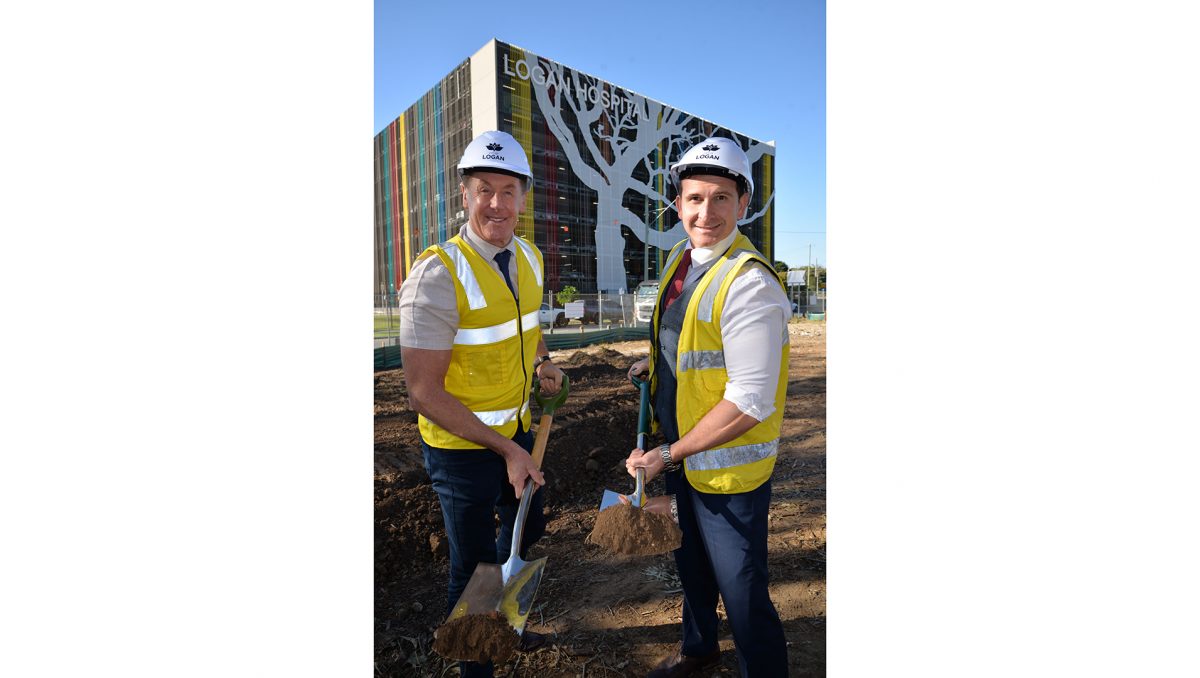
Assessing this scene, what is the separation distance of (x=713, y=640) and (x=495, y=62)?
240 centimetres

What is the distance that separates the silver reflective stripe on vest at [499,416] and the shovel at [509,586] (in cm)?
24

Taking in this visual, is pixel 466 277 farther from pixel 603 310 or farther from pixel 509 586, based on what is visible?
pixel 603 310

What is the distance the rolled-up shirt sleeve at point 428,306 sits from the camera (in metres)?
1.65

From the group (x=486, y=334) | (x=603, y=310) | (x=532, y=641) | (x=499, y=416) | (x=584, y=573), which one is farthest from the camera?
(x=603, y=310)

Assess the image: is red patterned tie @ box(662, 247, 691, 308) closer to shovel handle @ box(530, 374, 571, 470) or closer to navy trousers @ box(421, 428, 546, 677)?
shovel handle @ box(530, 374, 571, 470)

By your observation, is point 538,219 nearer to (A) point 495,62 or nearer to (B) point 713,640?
(A) point 495,62

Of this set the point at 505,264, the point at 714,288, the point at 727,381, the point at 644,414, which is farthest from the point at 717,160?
the point at 644,414

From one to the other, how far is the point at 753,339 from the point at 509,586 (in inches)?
48.1

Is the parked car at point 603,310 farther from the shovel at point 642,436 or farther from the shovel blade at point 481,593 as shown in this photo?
the shovel blade at point 481,593

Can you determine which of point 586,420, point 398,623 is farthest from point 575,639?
point 586,420

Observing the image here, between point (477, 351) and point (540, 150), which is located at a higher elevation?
point (540, 150)

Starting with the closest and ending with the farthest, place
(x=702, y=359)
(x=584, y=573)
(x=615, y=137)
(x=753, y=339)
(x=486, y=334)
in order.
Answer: (x=753, y=339) → (x=702, y=359) → (x=486, y=334) → (x=584, y=573) → (x=615, y=137)

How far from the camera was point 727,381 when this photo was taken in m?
1.62

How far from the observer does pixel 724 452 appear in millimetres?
1658
